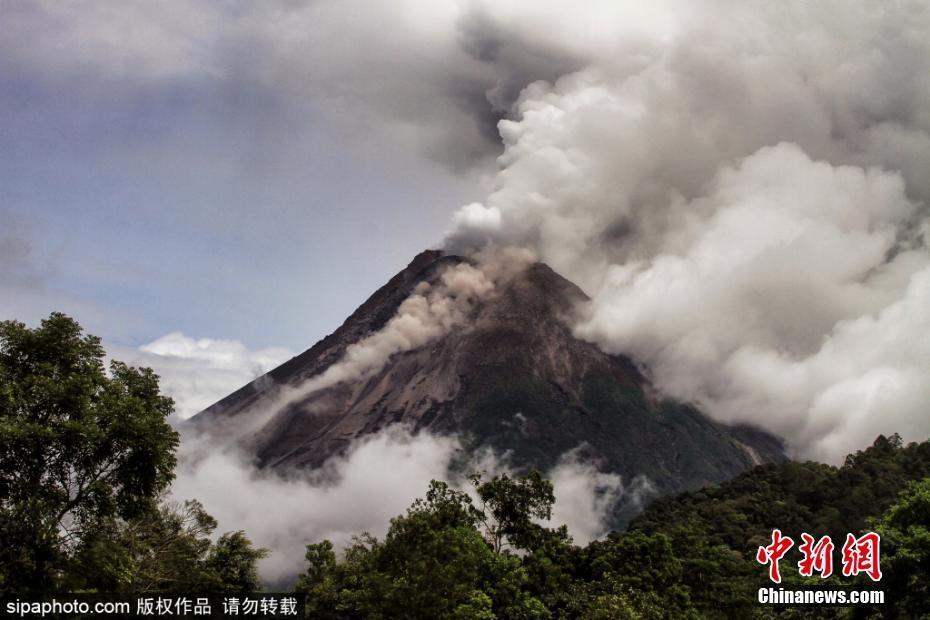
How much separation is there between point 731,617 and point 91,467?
39.8 metres

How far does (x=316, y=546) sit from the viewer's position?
173 feet

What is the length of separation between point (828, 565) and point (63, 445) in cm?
3959

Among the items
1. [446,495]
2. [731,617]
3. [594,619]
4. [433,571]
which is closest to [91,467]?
[433,571]

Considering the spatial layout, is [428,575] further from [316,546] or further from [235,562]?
[316,546]

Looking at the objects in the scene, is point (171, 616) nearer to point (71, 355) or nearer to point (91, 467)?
point (91, 467)

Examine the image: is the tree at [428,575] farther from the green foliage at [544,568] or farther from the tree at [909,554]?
the tree at [909,554]

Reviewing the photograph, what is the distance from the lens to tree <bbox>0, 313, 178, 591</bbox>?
19.5 meters

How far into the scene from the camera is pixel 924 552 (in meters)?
26.0

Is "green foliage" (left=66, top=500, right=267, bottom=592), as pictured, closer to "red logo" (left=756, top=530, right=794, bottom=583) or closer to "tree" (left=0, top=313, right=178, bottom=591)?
"tree" (left=0, top=313, right=178, bottom=591)

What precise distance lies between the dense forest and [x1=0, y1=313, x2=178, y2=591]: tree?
48 mm

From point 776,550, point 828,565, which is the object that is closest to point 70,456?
point 776,550

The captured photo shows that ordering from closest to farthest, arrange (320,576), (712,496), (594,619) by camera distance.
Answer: (594,619)
(320,576)
(712,496)

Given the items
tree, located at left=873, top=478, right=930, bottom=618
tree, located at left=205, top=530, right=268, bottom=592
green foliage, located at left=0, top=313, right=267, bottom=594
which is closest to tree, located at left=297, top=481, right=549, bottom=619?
tree, located at left=205, top=530, right=268, bottom=592

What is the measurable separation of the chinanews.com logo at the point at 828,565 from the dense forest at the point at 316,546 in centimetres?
53
